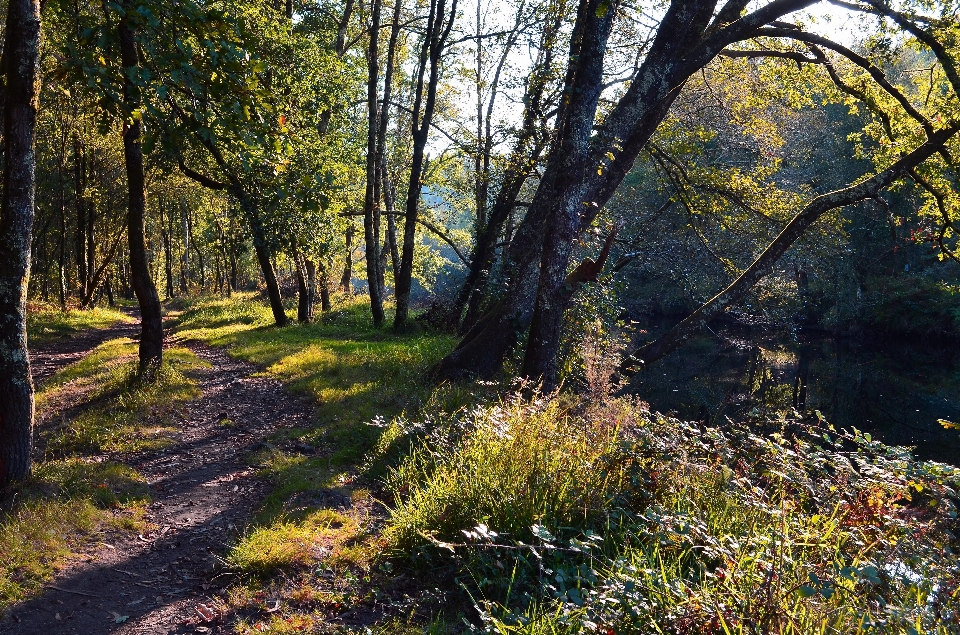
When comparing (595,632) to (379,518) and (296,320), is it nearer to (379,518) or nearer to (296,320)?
(379,518)

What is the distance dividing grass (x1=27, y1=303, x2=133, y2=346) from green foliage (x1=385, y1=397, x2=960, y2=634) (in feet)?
59.9

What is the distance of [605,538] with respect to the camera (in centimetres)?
397

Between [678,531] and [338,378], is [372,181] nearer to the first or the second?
[338,378]

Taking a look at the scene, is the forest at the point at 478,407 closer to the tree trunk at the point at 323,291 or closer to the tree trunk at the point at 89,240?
the tree trunk at the point at 323,291

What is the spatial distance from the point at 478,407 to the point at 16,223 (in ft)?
15.5

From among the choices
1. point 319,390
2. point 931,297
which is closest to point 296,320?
point 319,390

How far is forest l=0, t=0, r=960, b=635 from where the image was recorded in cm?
376

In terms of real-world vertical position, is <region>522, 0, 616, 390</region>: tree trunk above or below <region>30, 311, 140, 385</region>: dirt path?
above

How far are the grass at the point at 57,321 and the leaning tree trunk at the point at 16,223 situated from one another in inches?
581

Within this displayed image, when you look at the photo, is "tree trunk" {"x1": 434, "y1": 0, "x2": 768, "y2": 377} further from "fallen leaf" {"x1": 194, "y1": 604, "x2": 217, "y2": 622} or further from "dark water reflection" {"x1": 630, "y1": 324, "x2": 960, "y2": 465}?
"dark water reflection" {"x1": 630, "y1": 324, "x2": 960, "y2": 465}

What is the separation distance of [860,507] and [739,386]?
18.0m

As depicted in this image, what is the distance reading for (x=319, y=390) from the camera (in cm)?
1030

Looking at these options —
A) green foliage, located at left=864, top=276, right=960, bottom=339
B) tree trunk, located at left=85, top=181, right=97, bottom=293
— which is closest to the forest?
Result: tree trunk, located at left=85, top=181, right=97, bottom=293

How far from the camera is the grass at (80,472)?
4.52 metres
